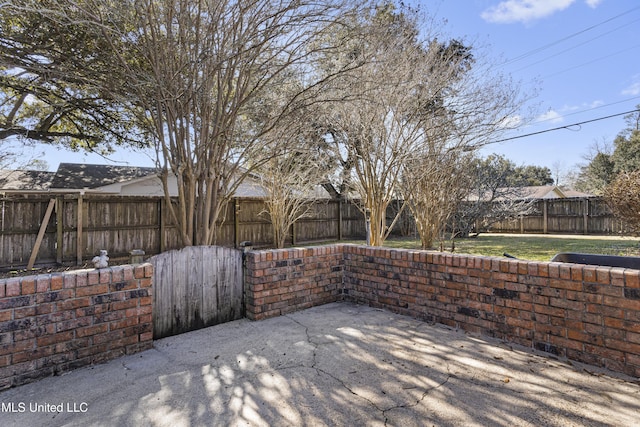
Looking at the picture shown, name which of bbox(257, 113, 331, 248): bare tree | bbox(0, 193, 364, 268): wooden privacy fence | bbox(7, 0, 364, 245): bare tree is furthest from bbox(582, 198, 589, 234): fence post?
bbox(7, 0, 364, 245): bare tree

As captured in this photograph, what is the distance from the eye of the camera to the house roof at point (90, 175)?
10062 mm

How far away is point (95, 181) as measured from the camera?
1048 centimetres

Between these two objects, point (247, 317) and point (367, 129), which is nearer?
point (247, 317)

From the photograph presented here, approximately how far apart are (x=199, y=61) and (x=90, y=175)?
995 centimetres

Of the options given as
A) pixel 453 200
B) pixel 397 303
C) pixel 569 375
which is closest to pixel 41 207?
pixel 397 303

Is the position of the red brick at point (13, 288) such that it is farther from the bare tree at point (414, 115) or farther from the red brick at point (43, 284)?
the bare tree at point (414, 115)

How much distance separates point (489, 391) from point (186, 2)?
174 inches

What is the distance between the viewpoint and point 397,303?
366cm

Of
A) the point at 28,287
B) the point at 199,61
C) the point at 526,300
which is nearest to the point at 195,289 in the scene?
the point at 28,287

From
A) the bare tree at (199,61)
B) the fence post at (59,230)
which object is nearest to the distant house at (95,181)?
the fence post at (59,230)

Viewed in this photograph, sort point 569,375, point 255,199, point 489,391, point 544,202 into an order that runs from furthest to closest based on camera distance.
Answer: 1. point 544,202
2. point 255,199
3. point 569,375
4. point 489,391

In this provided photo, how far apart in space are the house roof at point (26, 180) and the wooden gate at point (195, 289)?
896 centimetres

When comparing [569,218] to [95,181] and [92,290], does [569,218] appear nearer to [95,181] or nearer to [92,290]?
[92,290]

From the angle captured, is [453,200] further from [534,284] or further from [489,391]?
[489,391]
